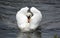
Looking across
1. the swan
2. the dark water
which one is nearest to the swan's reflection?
the dark water

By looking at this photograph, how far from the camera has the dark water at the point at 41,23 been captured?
28.1 feet

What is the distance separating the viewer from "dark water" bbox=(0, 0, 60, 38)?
857 centimetres

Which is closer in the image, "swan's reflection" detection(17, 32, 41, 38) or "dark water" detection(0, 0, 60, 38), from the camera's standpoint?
"swan's reflection" detection(17, 32, 41, 38)

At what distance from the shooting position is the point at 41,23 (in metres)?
9.76

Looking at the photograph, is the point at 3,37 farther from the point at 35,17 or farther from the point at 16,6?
the point at 16,6

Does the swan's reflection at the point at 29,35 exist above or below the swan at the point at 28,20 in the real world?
below

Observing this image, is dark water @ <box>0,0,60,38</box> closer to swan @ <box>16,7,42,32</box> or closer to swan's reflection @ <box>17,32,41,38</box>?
swan's reflection @ <box>17,32,41,38</box>

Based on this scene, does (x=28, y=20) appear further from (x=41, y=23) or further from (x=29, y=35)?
(x=41, y=23)

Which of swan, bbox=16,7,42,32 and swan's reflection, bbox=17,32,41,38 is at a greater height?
swan, bbox=16,7,42,32

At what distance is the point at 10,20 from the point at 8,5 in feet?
6.38

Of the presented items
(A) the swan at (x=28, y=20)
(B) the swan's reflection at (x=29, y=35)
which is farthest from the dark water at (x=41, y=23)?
(A) the swan at (x=28, y=20)

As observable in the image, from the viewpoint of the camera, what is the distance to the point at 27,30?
8.02 meters

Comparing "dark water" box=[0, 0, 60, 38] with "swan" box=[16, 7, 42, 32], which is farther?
"dark water" box=[0, 0, 60, 38]

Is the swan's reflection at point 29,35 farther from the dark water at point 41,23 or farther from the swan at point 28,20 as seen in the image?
the swan at point 28,20
